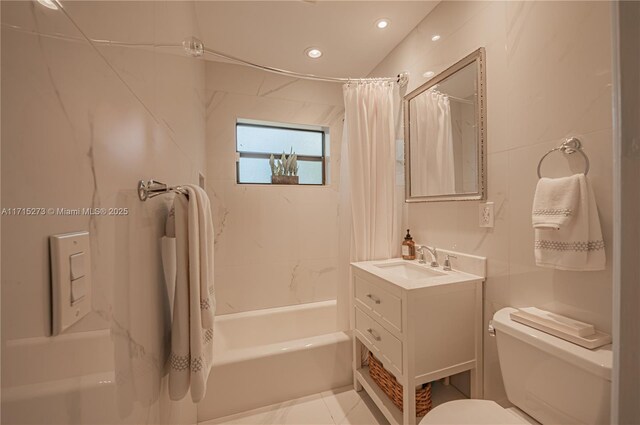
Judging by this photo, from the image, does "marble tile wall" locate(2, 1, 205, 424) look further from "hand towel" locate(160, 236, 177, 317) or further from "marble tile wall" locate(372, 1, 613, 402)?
"marble tile wall" locate(372, 1, 613, 402)

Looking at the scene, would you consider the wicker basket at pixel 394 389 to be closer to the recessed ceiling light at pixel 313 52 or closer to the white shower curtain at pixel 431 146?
the white shower curtain at pixel 431 146

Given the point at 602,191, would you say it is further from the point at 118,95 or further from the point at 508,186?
the point at 118,95

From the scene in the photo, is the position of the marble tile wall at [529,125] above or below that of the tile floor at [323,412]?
above

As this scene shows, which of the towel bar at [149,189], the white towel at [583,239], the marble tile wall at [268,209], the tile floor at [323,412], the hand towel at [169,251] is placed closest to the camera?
the towel bar at [149,189]

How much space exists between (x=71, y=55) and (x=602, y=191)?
1.49 metres

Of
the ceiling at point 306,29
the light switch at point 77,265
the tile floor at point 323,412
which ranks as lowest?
the tile floor at point 323,412

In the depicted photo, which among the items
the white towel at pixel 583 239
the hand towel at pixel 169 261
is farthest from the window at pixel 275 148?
the white towel at pixel 583 239

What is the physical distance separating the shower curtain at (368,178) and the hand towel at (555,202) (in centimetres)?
95

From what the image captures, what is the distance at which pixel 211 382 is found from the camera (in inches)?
62.6

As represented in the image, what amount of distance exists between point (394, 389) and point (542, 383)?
77 centimetres

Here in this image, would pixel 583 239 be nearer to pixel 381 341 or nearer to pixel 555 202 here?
pixel 555 202

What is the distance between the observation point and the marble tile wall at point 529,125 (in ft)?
3.12

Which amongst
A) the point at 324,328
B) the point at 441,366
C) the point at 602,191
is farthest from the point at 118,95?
the point at 324,328

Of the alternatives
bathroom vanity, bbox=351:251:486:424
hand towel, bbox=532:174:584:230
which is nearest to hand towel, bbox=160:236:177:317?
bathroom vanity, bbox=351:251:486:424
